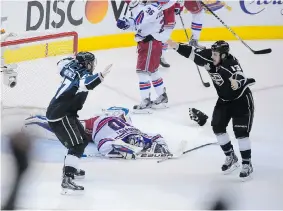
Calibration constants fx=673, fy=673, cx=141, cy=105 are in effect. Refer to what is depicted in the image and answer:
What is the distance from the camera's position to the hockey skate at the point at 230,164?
4027 millimetres

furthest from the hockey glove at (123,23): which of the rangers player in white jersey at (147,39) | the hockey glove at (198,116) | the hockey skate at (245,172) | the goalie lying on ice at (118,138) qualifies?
the hockey skate at (245,172)

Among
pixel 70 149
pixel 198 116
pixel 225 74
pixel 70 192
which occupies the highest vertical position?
pixel 225 74

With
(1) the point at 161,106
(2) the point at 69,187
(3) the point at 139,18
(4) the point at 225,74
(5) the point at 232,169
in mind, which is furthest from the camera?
(1) the point at 161,106

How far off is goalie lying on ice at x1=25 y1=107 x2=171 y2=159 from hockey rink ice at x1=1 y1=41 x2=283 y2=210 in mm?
65

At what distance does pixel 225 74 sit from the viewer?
12.4 ft

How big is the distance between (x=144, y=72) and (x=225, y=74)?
1624 mm

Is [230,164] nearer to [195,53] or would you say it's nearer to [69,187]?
[195,53]

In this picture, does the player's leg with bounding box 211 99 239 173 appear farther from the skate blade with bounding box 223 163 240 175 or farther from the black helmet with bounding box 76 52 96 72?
the black helmet with bounding box 76 52 96 72

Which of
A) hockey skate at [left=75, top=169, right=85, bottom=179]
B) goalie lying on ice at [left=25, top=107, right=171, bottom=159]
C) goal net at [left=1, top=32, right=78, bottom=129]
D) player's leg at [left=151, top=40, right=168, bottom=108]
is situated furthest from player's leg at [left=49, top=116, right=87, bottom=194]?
player's leg at [left=151, top=40, right=168, bottom=108]

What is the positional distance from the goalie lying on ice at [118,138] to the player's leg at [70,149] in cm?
55

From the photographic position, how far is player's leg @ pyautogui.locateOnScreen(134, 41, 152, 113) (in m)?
5.28

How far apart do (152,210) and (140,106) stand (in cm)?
192

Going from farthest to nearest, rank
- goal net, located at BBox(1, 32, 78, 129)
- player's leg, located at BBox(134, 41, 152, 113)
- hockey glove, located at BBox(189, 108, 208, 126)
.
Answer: player's leg, located at BBox(134, 41, 152, 113) < hockey glove, located at BBox(189, 108, 208, 126) < goal net, located at BBox(1, 32, 78, 129)

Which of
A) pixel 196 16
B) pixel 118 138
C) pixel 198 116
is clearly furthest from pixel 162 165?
pixel 196 16
